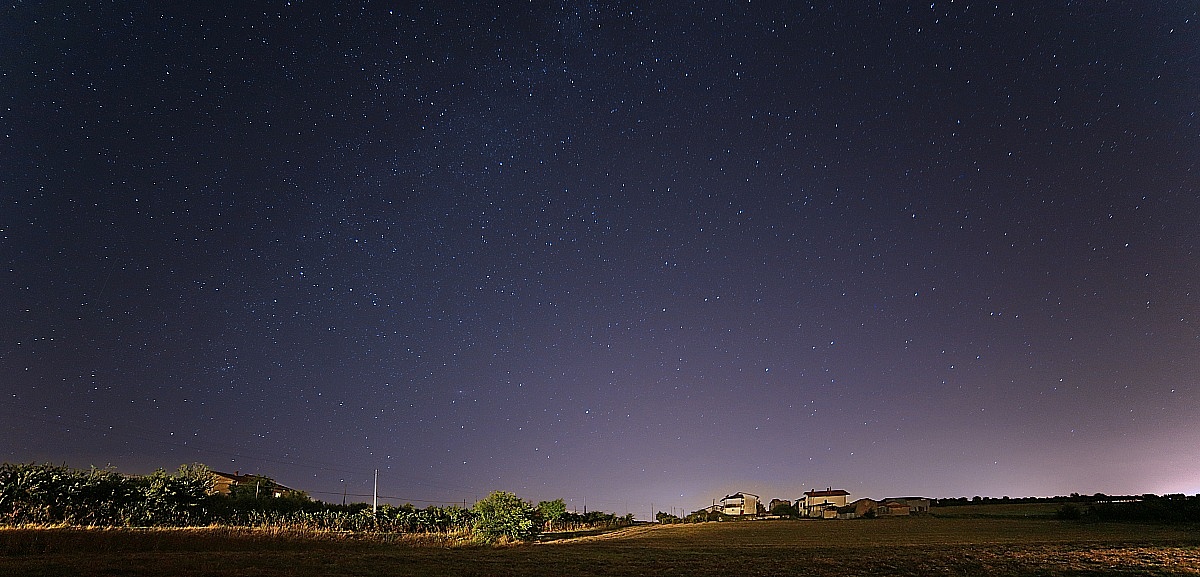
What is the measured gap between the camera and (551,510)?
8094cm

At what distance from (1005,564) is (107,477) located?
54559 mm

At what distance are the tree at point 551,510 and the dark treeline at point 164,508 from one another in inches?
728

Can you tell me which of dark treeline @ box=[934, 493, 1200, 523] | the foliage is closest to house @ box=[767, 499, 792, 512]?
the foliage

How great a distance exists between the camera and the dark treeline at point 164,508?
38500 mm

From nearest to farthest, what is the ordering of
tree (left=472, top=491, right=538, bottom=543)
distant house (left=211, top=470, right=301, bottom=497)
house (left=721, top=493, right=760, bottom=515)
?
1. tree (left=472, top=491, right=538, bottom=543)
2. distant house (left=211, top=470, right=301, bottom=497)
3. house (left=721, top=493, right=760, bottom=515)

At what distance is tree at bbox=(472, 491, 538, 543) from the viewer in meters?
45.1

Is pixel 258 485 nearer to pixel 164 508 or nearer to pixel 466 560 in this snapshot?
pixel 164 508

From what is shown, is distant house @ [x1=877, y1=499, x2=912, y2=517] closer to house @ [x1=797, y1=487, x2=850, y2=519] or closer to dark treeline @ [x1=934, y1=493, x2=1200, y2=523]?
house @ [x1=797, y1=487, x2=850, y2=519]

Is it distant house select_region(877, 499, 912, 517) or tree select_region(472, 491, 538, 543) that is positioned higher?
tree select_region(472, 491, 538, 543)

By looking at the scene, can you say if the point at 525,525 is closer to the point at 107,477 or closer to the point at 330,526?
the point at 330,526

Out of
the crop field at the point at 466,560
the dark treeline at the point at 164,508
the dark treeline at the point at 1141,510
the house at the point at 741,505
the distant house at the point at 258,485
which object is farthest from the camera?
the house at the point at 741,505

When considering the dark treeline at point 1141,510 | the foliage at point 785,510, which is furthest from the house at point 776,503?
the dark treeline at point 1141,510

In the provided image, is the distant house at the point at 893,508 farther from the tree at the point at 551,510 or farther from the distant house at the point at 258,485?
the distant house at the point at 258,485

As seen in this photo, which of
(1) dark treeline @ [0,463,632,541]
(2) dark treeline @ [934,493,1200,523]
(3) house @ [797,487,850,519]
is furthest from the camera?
(3) house @ [797,487,850,519]
